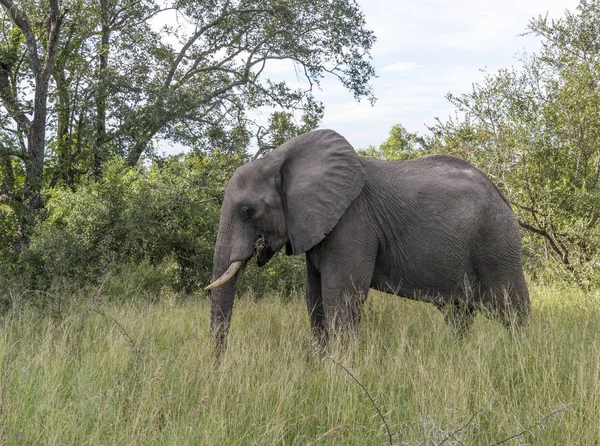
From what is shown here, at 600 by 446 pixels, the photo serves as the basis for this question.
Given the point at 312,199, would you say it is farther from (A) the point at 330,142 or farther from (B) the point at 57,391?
(B) the point at 57,391

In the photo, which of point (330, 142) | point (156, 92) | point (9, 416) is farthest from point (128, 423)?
point (156, 92)

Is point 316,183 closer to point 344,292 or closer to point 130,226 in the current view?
point 344,292

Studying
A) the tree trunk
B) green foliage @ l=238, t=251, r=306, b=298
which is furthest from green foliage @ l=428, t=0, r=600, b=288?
the tree trunk

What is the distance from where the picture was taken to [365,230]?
5.34m

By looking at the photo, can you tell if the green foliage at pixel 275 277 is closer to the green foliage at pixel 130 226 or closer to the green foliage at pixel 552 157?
the green foliage at pixel 130 226

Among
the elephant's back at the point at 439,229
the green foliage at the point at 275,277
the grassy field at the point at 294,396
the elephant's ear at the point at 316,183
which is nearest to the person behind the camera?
the grassy field at the point at 294,396

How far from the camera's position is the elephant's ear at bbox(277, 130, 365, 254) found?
5152 millimetres

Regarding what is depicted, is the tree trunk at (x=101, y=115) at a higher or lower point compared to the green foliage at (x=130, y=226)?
higher

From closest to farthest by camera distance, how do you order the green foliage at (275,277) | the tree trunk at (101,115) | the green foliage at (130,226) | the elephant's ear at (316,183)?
the elephant's ear at (316,183) < the green foliage at (130,226) < the green foliage at (275,277) < the tree trunk at (101,115)

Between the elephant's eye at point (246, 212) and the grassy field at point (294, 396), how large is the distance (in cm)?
104

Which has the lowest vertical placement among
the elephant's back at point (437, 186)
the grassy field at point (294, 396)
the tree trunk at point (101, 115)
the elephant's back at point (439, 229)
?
the grassy field at point (294, 396)

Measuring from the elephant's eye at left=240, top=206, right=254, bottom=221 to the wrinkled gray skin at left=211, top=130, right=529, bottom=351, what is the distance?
1 cm

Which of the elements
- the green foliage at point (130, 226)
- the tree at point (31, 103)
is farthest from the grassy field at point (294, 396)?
the tree at point (31, 103)

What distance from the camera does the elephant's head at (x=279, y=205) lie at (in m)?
5.16
